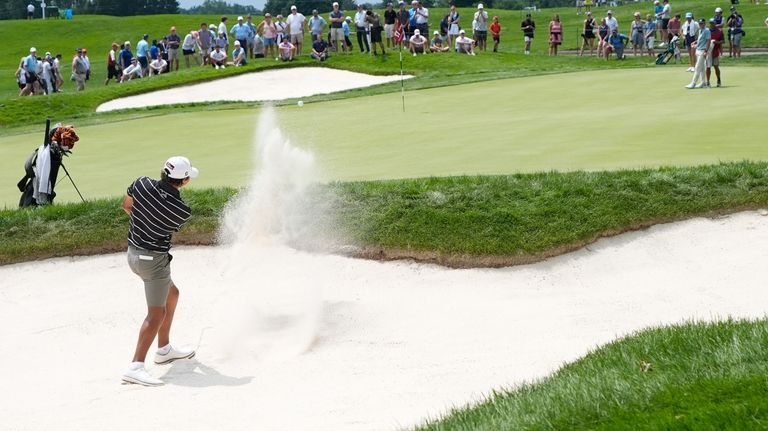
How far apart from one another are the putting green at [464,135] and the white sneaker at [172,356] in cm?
558

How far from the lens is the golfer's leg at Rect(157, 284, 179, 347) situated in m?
9.97

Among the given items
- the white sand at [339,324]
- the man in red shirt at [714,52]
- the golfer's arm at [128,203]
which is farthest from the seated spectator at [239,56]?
Result: the golfer's arm at [128,203]

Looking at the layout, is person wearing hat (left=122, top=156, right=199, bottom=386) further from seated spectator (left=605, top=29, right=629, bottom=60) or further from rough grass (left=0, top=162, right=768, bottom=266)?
seated spectator (left=605, top=29, right=629, bottom=60)

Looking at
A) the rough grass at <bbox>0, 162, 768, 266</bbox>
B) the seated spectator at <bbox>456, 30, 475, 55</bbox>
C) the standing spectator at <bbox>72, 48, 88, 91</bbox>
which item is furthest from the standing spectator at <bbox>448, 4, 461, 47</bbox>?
the rough grass at <bbox>0, 162, 768, 266</bbox>

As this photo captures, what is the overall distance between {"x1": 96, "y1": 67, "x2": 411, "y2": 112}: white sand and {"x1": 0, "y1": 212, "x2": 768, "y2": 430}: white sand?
2177 cm

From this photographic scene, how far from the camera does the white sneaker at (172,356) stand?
10.0 metres

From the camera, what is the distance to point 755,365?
7102 mm

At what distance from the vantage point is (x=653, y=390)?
6793 millimetres

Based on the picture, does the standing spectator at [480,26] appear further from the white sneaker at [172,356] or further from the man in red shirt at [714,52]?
the white sneaker at [172,356]

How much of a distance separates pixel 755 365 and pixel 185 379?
530 cm

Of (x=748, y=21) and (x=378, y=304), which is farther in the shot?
(x=748, y=21)

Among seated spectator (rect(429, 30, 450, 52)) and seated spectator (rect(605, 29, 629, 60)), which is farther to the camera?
seated spectator (rect(429, 30, 450, 52))

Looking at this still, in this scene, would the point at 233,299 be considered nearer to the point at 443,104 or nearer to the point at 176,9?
the point at 443,104

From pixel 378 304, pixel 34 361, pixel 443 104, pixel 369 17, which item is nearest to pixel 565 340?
pixel 378 304
